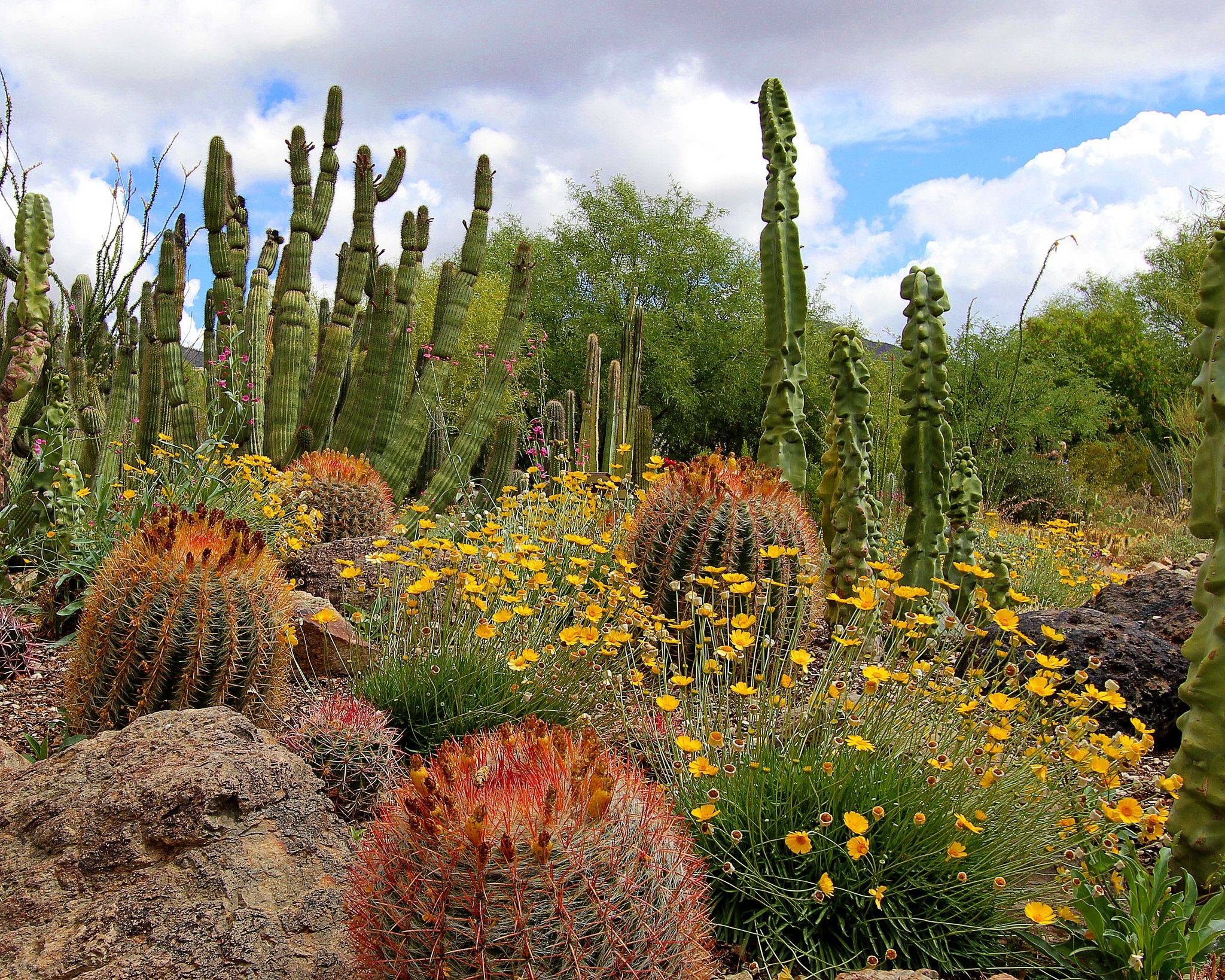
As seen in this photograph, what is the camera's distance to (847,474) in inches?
169

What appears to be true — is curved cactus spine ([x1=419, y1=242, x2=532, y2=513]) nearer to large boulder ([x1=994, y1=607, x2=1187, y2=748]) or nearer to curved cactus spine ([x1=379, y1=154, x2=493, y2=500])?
curved cactus spine ([x1=379, y1=154, x2=493, y2=500])

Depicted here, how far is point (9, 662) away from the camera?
166 inches

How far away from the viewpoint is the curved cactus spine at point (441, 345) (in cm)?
816

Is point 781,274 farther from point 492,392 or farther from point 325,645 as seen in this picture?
point 325,645

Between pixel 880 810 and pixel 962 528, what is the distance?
9.88ft

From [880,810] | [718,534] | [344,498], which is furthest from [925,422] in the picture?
[344,498]

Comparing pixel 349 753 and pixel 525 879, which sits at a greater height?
pixel 525 879

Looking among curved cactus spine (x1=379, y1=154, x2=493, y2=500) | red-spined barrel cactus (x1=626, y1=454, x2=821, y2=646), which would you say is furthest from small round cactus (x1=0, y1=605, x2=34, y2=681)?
curved cactus spine (x1=379, y1=154, x2=493, y2=500)

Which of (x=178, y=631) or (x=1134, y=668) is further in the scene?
(x=1134, y=668)

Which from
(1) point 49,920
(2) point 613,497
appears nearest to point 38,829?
(1) point 49,920

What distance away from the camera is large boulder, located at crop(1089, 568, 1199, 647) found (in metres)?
4.67

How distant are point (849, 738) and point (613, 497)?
10.9 ft

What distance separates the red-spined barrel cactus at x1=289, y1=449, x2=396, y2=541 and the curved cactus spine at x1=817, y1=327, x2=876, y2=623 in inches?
126

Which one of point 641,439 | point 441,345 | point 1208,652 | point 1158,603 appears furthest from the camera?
point 641,439
